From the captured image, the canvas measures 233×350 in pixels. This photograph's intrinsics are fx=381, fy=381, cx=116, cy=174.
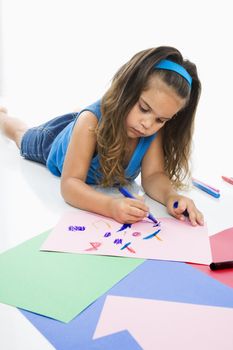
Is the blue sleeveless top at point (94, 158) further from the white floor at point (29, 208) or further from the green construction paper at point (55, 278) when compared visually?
the green construction paper at point (55, 278)

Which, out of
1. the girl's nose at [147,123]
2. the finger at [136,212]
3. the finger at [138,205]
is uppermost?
the girl's nose at [147,123]

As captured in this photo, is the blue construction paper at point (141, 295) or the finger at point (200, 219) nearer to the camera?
the blue construction paper at point (141, 295)

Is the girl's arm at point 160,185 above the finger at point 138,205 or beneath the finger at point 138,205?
beneath

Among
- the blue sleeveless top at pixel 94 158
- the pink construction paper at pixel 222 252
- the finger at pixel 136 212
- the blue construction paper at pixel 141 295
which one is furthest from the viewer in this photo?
the blue sleeveless top at pixel 94 158

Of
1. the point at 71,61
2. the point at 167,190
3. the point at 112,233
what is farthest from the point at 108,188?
the point at 71,61

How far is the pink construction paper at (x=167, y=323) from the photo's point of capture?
45 centimetres

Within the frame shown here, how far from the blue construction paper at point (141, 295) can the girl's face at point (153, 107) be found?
0.31 m

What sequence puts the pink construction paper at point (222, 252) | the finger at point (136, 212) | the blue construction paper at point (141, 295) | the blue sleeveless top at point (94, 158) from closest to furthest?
the blue construction paper at point (141, 295)
the pink construction paper at point (222, 252)
the finger at point (136, 212)
the blue sleeveless top at point (94, 158)

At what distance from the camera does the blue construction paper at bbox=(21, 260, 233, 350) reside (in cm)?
44

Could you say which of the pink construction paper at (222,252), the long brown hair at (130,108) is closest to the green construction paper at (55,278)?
the pink construction paper at (222,252)

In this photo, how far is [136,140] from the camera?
0.94 m

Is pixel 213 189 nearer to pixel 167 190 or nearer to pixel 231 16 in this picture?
pixel 167 190

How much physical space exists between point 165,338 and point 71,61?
176 cm

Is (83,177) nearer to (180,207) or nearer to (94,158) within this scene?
(94,158)
